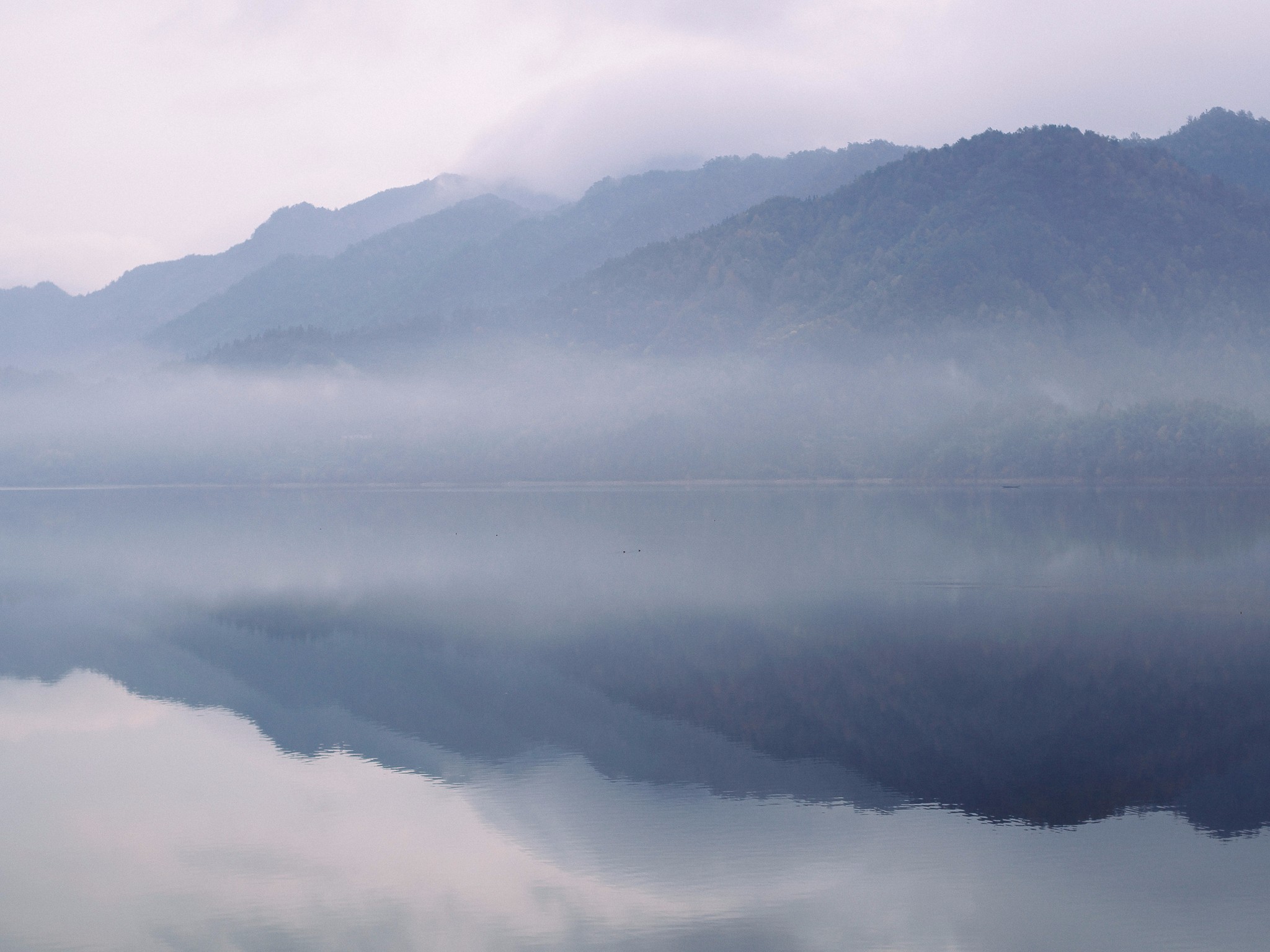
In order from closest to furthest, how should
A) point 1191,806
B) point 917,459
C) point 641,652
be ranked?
point 1191,806
point 641,652
point 917,459

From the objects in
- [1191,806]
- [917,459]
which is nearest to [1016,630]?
[1191,806]

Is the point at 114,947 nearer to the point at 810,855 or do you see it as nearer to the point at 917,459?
the point at 810,855

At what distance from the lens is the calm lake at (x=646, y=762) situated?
16984 mm

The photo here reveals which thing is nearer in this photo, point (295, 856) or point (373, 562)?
point (295, 856)

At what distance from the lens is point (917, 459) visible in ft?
648

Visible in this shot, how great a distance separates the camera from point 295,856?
19672mm

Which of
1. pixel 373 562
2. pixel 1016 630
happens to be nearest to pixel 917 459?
pixel 373 562

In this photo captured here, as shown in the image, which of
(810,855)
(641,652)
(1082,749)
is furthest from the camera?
(641,652)

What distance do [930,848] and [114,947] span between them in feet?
39.9

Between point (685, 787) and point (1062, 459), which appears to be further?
point (1062, 459)

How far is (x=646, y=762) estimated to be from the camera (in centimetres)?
2466

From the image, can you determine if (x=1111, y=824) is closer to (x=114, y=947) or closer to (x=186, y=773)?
(x=114, y=947)

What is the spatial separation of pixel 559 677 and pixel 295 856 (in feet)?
46.4

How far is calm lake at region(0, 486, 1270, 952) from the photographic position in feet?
55.7
